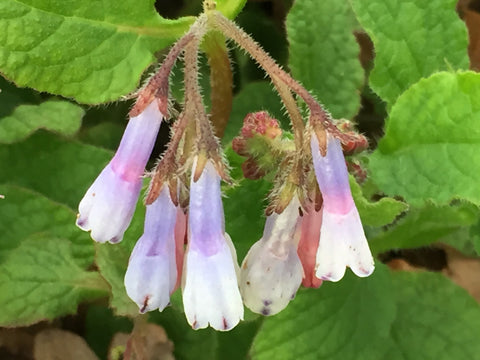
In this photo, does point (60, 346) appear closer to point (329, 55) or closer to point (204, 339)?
point (204, 339)

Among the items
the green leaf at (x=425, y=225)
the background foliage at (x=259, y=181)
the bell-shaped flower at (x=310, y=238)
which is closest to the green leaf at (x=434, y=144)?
the background foliage at (x=259, y=181)

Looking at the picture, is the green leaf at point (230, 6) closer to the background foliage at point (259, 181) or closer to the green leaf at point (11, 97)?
the background foliage at point (259, 181)

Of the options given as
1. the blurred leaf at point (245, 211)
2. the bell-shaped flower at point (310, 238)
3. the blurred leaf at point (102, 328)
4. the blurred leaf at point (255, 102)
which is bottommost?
the blurred leaf at point (102, 328)

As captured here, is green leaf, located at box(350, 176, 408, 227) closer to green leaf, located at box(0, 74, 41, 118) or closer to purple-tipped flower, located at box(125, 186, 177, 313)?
Result: purple-tipped flower, located at box(125, 186, 177, 313)

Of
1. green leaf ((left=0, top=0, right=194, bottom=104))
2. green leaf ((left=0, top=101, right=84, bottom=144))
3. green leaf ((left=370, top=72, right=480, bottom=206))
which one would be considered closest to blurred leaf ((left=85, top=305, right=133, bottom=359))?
green leaf ((left=0, top=101, right=84, bottom=144))

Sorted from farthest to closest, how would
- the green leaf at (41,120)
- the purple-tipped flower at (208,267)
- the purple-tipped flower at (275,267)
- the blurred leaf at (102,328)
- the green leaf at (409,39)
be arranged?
the blurred leaf at (102,328), the green leaf at (41,120), the green leaf at (409,39), the purple-tipped flower at (275,267), the purple-tipped flower at (208,267)

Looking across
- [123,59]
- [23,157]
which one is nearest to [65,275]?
[23,157]

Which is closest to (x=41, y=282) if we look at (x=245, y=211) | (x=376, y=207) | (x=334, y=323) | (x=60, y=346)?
(x=60, y=346)

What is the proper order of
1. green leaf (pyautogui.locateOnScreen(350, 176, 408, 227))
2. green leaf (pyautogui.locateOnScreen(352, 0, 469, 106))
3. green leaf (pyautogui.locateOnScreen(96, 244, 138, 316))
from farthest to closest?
green leaf (pyautogui.locateOnScreen(352, 0, 469, 106)) → green leaf (pyautogui.locateOnScreen(96, 244, 138, 316)) → green leaf (pyautogui.locateOnScreen(350, 176, 408, 227))
